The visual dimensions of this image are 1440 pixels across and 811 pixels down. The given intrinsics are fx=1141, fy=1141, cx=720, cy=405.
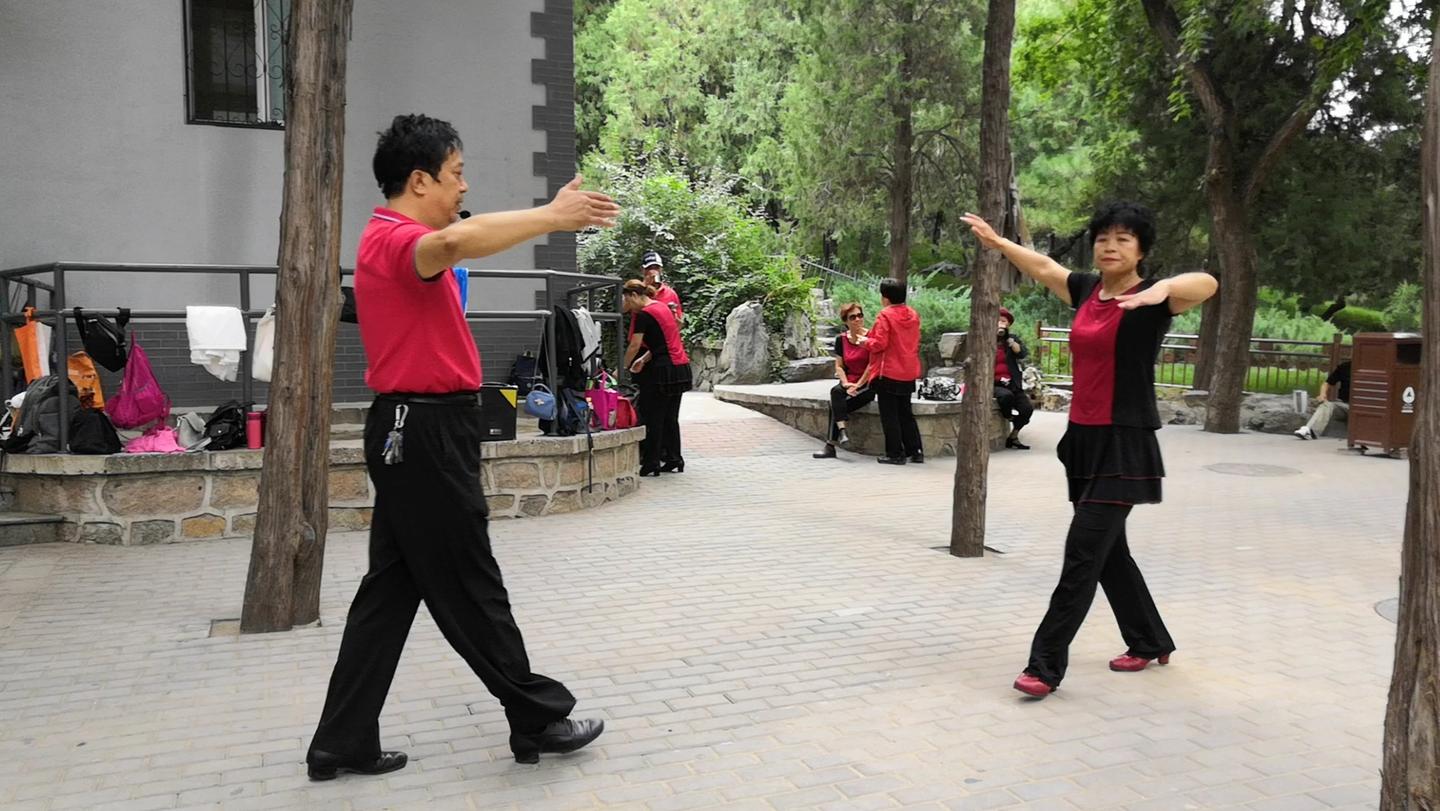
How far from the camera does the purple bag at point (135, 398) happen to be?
7.82m

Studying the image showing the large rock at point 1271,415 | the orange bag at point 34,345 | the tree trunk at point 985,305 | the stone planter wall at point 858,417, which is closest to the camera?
the tree trunk at point 985,305

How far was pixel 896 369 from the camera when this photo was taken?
11.8m

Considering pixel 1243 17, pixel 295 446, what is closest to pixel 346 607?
pixel 295 446

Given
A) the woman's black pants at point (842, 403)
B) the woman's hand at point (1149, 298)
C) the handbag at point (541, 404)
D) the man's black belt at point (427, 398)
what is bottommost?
the woman's black pants at point (842, 403)

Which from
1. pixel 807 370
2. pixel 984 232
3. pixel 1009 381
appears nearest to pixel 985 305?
pixel 984 232

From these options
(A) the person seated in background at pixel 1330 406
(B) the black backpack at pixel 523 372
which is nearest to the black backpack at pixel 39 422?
(B) the black backpack at pixel 523 372

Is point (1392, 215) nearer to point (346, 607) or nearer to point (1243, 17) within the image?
point (1243, 17)

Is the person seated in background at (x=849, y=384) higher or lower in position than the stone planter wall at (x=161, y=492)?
higher

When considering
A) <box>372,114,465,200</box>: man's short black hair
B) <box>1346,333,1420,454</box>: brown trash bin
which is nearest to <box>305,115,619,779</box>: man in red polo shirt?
<box>372,114,465,200</box>: man's short black hair

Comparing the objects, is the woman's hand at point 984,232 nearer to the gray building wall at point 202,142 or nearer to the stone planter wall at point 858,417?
the gray building wall at point 202,142

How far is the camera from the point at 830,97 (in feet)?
71.1

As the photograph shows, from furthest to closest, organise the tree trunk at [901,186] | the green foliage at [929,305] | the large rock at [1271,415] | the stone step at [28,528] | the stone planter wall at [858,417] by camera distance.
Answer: the green foliage at [929,305], the tree trunk at [901,186], the large rock at [1271,415], the stone planter wall at [858,417], the stone step at [28,528]

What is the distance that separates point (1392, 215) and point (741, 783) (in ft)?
55.6

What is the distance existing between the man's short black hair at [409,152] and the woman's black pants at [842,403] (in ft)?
28.8
